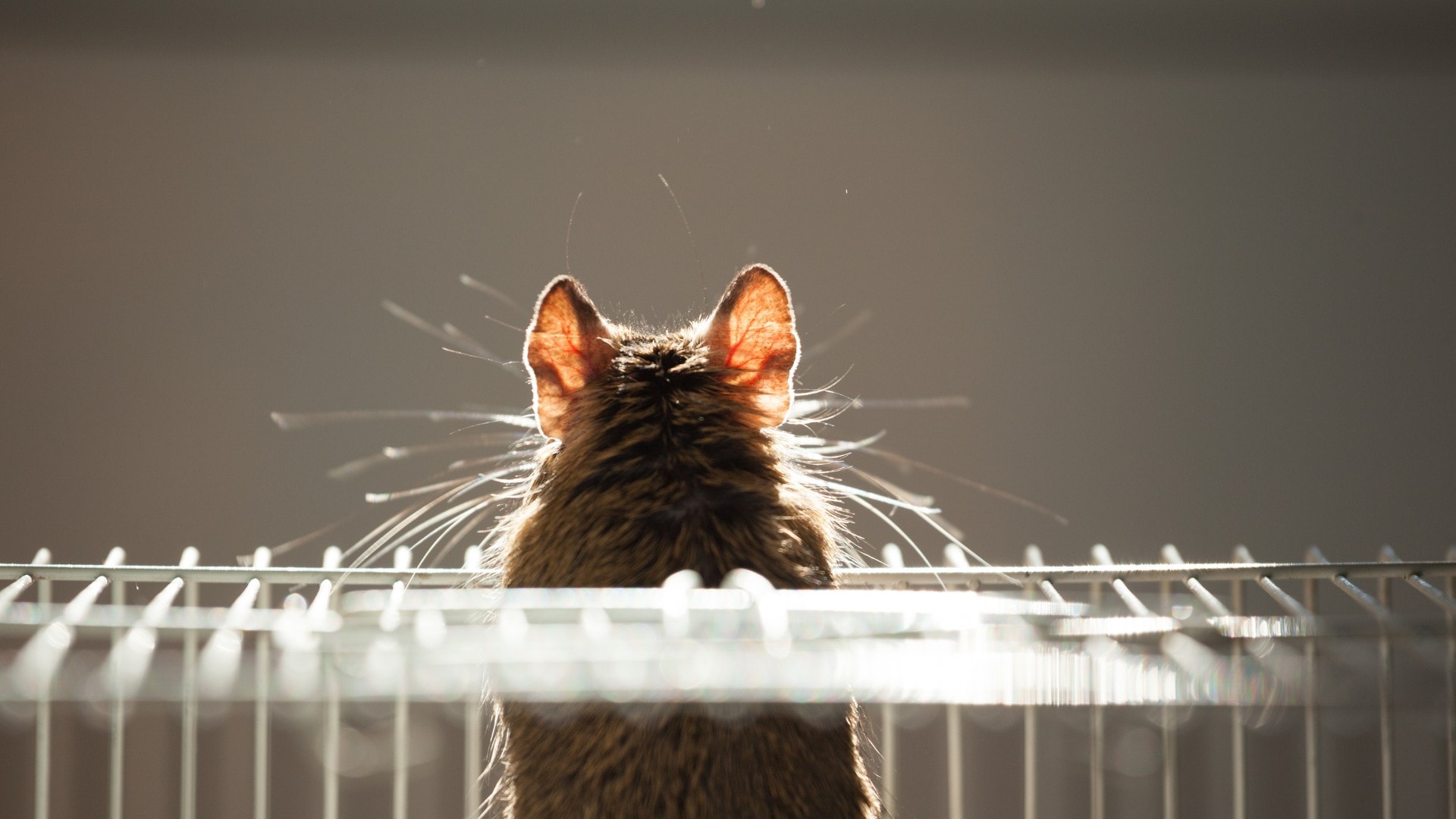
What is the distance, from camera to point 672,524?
104cm

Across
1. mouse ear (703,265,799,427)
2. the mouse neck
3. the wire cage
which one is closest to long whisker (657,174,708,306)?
mouse ear (703,265,799,427)

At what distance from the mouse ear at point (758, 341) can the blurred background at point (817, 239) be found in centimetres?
179

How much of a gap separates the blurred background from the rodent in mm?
1791

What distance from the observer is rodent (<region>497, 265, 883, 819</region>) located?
911 mm

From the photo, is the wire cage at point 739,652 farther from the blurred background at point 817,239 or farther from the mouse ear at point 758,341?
the blurred background at point 817,239

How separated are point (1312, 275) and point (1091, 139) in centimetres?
72

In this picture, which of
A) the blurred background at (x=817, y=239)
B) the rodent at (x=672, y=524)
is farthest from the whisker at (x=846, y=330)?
the rodent at (x=672, y=524)

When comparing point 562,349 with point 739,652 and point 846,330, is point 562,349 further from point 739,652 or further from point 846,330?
point 846,330

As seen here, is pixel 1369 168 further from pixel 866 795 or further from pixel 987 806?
pixel 866 795

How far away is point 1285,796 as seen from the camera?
2965 millimetres

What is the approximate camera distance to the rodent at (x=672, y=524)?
911mm

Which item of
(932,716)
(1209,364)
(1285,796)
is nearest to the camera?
(932,716)

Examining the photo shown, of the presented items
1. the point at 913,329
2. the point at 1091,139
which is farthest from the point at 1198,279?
the point at 913,329

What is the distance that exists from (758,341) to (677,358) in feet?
0.28
